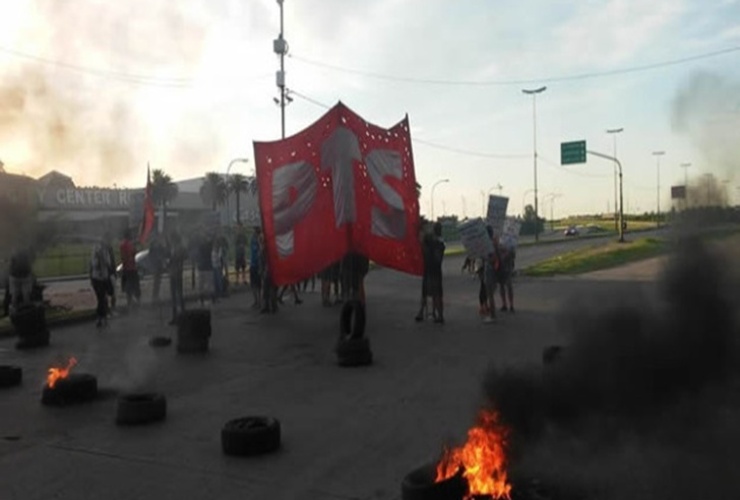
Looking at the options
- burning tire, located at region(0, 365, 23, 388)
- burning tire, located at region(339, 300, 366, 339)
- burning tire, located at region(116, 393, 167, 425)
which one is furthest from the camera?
burning tire, located at region(339, 300, 366, 339)

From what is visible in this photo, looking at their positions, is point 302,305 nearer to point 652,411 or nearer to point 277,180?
point 277,180

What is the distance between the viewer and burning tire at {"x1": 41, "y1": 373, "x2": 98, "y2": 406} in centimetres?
775

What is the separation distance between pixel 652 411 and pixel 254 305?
13171 mm

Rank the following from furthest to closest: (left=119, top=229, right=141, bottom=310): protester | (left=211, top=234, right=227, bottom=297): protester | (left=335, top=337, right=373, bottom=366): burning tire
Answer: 1. (left=211, top=234, right=227, bottom=297): protester
2. (left=119, top=229, right=141, bottom=310): protester
3. (left=335, top=337, right=373, bottom=366): burning tire

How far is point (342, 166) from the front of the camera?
11.0 m

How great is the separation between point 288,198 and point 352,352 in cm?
317

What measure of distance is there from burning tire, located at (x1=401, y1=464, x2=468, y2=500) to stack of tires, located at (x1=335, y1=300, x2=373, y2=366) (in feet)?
16.9

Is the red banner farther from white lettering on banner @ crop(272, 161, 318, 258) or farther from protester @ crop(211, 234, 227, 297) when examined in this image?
protester @ crop(211, 234, 227, 297)

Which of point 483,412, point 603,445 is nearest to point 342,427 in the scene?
point 483,412

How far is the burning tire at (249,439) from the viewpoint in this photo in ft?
19.2

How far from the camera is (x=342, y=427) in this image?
664 centimetres

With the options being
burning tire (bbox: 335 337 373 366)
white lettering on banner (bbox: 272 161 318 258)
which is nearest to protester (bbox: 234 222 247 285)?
white lettering on banner (bbox: 272 161 318 258)

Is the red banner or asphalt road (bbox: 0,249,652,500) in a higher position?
the red banner

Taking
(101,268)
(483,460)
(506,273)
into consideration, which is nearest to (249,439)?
(483,460)
